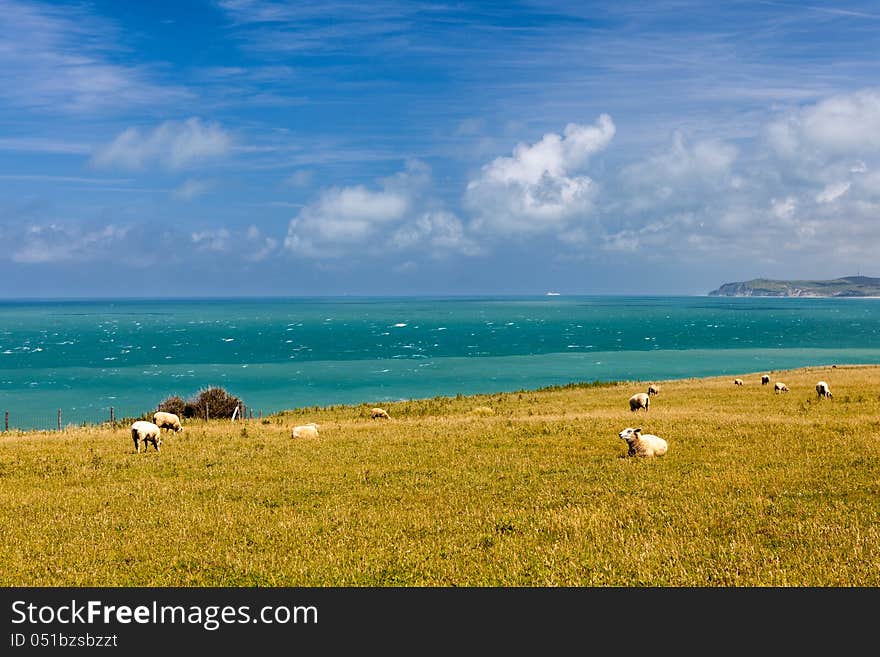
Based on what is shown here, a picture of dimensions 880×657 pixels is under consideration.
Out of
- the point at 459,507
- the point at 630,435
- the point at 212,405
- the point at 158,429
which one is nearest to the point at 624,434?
the point at 630,435

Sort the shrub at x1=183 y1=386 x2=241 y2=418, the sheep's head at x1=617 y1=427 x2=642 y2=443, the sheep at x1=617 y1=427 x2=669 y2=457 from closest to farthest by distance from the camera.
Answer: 1. the sheep at x1=617 y1=427 x2=669 y2=457
2. the sheep's head at x1=617 y1=427 x2=642 y2=443
3. the shrub at x1=183 y1=386 x2=241 y2=418

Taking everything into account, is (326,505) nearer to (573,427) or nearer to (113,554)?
(113,554)

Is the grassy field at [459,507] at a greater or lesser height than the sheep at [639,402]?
lesser

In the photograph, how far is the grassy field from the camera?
14.2 m

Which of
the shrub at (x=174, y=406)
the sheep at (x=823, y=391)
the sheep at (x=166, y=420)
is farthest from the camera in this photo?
the shrub at (x=174, y=406)

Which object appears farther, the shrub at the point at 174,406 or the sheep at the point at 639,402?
the shrub at the point at 174,406

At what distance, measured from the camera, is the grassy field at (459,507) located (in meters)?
14.2

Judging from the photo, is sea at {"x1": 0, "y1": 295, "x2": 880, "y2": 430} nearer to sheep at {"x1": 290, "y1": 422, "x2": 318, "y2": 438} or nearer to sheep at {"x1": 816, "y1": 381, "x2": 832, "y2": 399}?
sheep at {"x1": 290, "y1": 422, "x2": 318, "y2": 438}

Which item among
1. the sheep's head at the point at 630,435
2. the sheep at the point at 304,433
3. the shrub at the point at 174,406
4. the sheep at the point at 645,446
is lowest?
the shrub at the point at 174,406

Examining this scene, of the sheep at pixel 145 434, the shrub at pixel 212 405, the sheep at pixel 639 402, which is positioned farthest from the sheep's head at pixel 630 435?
the shrub at pixel 212 405

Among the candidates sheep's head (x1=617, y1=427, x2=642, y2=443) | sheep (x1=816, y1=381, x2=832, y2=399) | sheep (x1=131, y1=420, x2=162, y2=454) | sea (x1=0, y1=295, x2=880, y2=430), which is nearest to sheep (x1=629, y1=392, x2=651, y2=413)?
sheep (x1=816, y1=381, x2=832, y2=399)

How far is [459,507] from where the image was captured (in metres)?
19.4

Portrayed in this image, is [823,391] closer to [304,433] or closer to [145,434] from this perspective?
[304,433]

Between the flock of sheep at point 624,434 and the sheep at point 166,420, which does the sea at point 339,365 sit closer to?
the sheep at point 166,420
